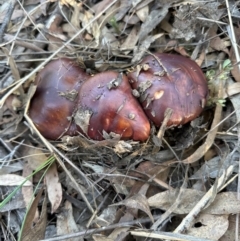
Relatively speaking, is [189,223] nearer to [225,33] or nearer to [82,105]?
[82,105]

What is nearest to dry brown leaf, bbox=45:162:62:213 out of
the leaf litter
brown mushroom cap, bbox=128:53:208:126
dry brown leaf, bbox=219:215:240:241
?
the leaf litter

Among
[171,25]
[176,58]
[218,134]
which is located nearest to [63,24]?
[171,25]

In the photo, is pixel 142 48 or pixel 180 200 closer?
pixel 180 200

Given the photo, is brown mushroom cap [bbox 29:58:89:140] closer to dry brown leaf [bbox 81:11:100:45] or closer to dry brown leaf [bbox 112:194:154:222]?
dry brown leaf [bbox 81:11:100:45]

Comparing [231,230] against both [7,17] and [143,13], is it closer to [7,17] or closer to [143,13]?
[143,13]

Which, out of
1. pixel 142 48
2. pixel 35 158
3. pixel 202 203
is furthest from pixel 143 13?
pixel 202 203
